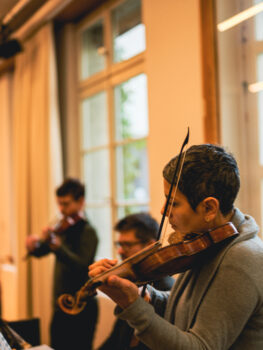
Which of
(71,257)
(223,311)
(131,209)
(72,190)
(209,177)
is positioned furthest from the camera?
(131,209)

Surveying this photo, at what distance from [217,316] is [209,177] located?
12.6 inches

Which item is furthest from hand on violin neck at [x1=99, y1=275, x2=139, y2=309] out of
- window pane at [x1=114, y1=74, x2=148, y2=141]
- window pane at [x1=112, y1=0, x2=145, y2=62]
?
window pane at [x1=112, y1=0, x2=145, y2=62]

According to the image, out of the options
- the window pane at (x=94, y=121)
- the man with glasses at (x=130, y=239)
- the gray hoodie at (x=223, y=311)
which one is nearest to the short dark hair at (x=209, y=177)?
the gray hoodie at (x=223, y=311)

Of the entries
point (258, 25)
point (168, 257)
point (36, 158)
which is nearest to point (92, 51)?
point (36, 158)

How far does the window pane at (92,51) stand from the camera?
11.6ft

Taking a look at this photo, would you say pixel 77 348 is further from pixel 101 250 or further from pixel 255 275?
pixel 255 275

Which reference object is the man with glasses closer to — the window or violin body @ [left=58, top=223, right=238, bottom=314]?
violin body @ [left=58, top=223, right=238, bottom=314]

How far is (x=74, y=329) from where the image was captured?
2324 mm

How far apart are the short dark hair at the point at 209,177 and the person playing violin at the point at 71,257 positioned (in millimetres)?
1477

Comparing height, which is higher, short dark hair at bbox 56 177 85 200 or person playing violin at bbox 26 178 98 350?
short dark hair at bbox 56 177 85 200

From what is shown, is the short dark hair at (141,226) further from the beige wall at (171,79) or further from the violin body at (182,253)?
the violin body at (182,253)

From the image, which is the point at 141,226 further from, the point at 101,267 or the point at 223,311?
the point at 223,311

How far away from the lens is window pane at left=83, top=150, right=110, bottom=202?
3.44 meters

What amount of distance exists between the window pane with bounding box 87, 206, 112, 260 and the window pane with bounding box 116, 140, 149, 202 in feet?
0.75
